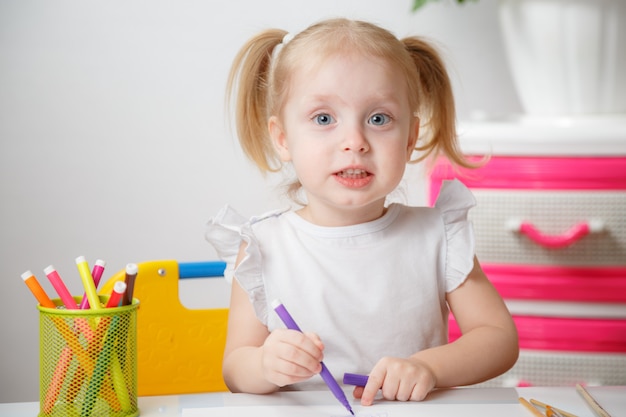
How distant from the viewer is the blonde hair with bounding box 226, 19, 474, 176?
3.42 ft

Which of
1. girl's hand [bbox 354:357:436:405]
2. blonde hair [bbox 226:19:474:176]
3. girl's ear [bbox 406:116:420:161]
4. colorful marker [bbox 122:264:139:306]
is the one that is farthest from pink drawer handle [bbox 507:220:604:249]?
colorful marker [bbox 122:264:139:306]

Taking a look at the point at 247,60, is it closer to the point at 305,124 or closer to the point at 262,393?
the point at 305,124

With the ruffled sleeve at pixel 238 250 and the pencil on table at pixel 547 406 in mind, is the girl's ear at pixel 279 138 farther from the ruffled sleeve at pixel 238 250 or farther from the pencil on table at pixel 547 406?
the pencil on table at pixel 547 406

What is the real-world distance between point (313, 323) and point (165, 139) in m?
1.11

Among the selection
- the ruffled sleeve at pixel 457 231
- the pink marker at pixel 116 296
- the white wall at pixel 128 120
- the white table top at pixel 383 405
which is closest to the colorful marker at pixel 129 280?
the pink marker at pixel 116 296

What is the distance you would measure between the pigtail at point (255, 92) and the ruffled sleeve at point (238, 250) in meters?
0.10

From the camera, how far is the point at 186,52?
2070mm

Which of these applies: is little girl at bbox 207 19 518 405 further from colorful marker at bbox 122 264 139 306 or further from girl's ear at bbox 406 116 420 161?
colorful marker at bbox 122 264 139 306

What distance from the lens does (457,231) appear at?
1.12 metres

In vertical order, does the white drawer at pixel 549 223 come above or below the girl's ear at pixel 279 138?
below

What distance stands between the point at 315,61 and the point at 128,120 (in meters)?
1.12

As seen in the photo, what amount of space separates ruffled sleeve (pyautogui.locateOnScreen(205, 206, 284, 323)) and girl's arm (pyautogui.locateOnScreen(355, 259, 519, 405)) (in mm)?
236

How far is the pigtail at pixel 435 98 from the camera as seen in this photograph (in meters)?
1.14

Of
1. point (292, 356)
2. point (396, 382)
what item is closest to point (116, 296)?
point (292, 356)
